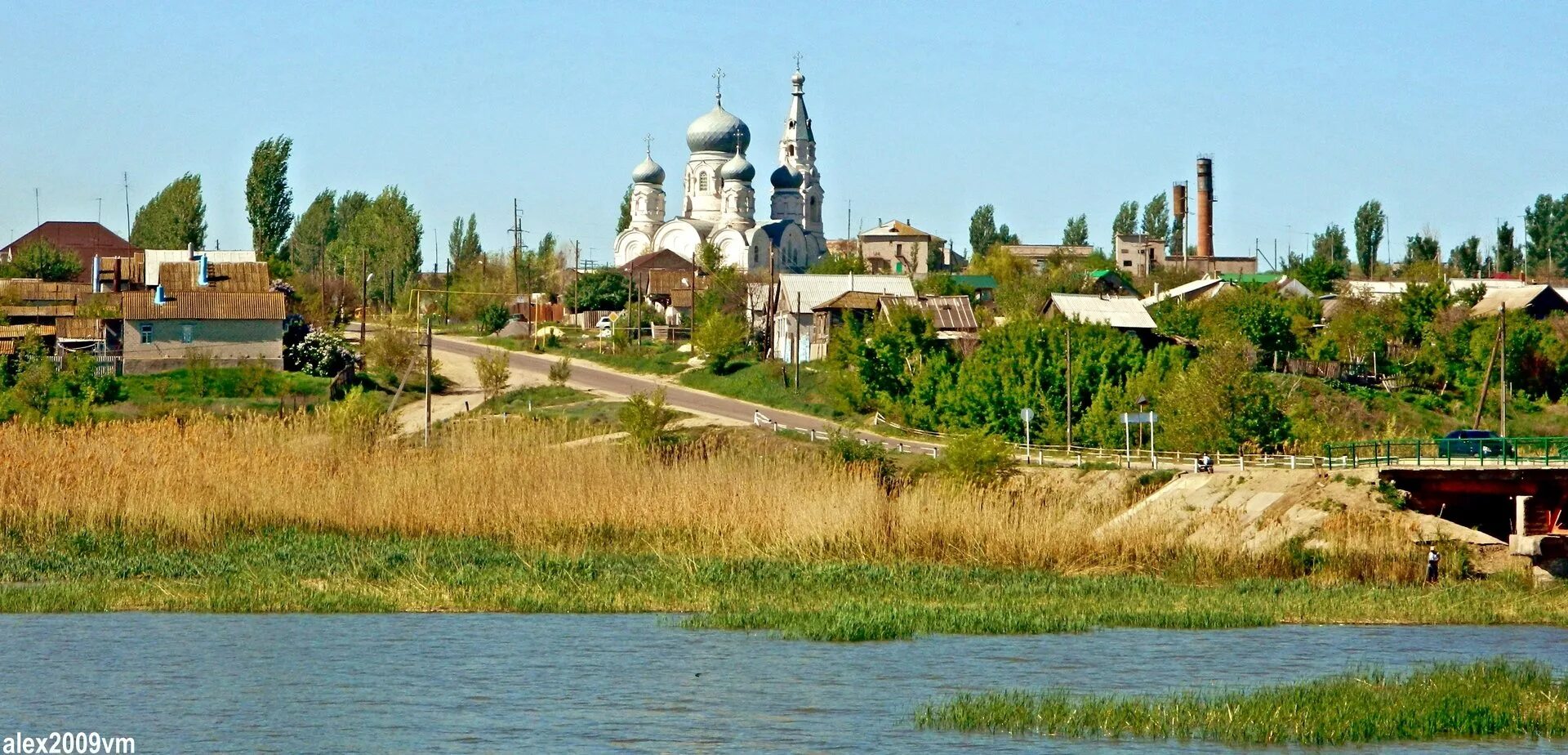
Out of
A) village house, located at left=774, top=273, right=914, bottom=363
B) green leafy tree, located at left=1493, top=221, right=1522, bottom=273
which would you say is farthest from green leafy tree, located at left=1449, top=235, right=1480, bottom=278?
village house, located at left=774, top=273, right=914, bottom=363

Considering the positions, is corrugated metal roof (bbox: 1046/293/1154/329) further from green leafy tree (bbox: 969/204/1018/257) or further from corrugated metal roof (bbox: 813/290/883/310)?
green leafy tree (bbox: 969/204/1018/257)

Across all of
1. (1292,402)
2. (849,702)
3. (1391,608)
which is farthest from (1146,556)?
(1292,402)

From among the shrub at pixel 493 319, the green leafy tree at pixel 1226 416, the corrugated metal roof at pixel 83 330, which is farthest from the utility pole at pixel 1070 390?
the shrub at pixel 493 319

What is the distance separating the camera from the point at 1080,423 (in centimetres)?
5803

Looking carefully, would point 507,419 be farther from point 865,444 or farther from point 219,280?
point 219,280

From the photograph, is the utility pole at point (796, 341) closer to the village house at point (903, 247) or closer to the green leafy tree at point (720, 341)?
the green leafy tree at point (720, 341)

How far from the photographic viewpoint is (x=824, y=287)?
79500 millimetres

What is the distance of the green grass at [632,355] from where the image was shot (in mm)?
75375

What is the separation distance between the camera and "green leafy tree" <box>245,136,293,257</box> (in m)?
96.9

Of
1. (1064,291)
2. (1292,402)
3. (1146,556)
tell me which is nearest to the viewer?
(1146,556)

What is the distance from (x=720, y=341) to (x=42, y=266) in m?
30.2

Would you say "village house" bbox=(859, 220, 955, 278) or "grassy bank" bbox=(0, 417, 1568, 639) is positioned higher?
"village house" bbox=(859, 220, 955, 278)

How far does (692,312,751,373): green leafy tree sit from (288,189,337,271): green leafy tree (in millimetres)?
48357

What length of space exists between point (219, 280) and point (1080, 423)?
3180 cm
